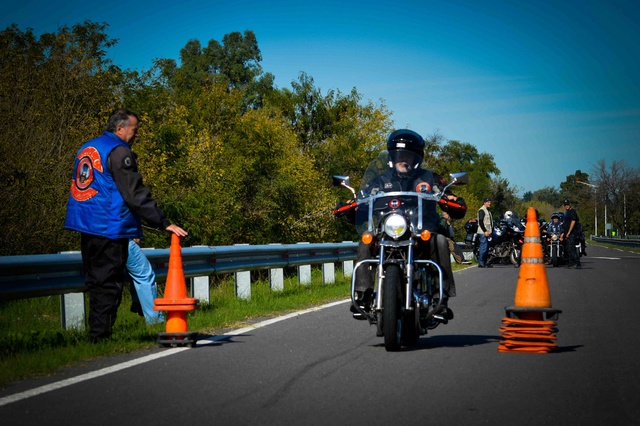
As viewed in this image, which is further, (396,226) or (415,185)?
(415,185)

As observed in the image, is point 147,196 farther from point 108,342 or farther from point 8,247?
point 8,247

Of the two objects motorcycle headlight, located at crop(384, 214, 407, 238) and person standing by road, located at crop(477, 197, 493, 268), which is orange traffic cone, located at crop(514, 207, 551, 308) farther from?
person standing by road, located at crop(477, 197, 493, 268)

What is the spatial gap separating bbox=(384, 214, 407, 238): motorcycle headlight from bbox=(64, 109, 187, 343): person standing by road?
1.76m

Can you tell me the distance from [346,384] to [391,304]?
4.67ft

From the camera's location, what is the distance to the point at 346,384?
247 inches

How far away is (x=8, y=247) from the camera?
18.5m

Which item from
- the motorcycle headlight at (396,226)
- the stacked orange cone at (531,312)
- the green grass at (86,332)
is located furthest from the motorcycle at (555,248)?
the motorcycle headlight at (396,226)

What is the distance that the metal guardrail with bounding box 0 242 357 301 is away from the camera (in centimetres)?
816

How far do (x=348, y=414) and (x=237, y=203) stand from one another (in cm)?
3028

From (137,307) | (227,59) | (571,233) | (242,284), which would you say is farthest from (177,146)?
(227,59)

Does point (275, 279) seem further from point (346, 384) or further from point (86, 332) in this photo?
point (346, 384)

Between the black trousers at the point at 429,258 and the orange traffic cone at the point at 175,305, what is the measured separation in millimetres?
1469

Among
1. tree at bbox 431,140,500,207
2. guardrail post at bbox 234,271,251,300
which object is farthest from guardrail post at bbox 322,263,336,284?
tree at bbox 431,140,500,207

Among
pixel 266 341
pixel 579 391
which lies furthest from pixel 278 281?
pixel 579 391
